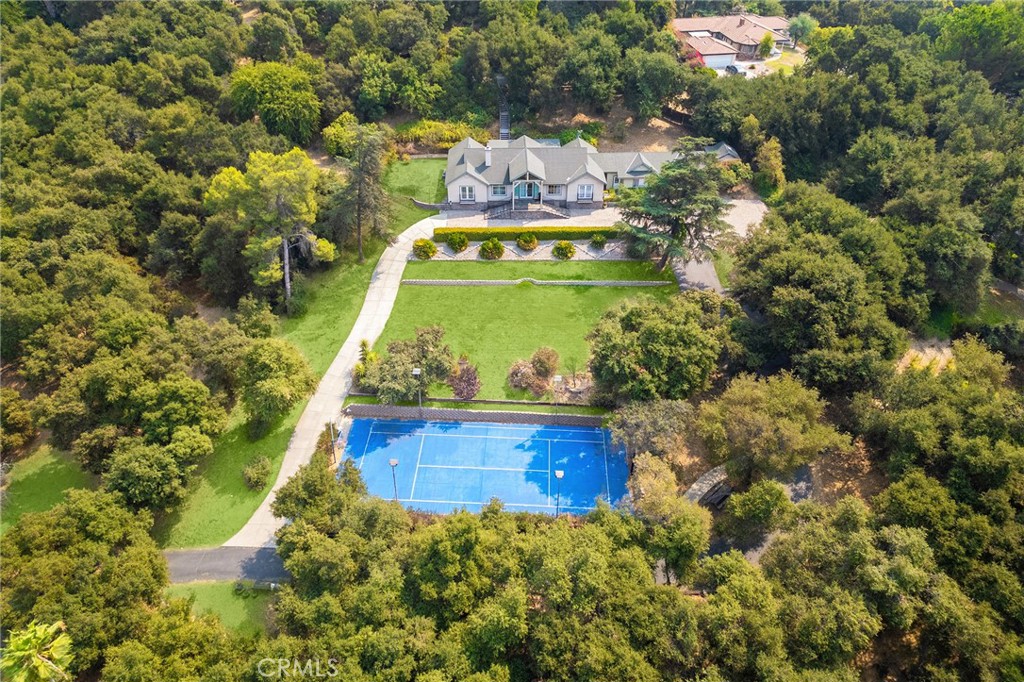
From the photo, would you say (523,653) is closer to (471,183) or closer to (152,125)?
(471,183)

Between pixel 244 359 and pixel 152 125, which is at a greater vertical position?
pixel 152 125

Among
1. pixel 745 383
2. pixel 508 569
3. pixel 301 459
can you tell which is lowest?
pixel 301 459

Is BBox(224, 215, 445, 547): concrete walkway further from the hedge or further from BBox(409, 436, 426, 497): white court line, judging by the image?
BBox(409, 436, 426, 497): white court line

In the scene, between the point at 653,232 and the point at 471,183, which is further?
the point at 471,183

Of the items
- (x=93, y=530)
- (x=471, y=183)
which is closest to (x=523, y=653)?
(x=93, y=530)

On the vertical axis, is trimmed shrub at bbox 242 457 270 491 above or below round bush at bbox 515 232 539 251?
below

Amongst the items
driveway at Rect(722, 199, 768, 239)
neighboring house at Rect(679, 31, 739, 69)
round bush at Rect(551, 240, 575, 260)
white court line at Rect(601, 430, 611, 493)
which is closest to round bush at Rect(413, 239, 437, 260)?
round bush at Rect(551, 240, 575, 260)
